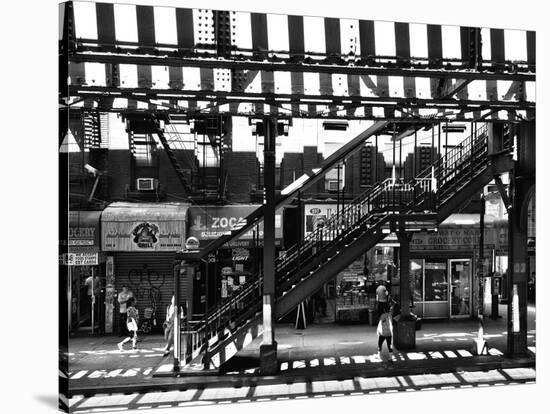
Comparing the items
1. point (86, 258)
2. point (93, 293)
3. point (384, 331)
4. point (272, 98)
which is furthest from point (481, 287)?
point (86, 258)

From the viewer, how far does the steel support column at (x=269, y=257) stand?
30.0ft

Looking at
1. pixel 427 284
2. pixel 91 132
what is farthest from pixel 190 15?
pixel 427 284

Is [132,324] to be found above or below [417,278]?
below

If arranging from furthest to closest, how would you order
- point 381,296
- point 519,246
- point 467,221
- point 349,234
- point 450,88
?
point 467,221 < point 381,296 < point 349,234 < point 519,246 < point 450,88

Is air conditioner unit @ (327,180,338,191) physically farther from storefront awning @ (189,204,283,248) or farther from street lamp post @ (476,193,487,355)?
street lamp post @ (476,193,487,355)

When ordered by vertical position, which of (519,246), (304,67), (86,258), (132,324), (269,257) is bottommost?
(132,324)

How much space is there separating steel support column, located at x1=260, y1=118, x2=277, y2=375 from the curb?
1.23 feet

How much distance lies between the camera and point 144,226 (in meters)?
10.8

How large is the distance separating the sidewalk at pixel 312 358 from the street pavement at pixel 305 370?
2 cm

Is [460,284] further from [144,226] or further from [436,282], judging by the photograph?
[144,226]

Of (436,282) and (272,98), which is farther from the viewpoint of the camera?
(436,282)

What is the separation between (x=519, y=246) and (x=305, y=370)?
5.40 m

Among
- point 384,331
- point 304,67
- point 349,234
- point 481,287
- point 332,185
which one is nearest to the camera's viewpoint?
point 304,67

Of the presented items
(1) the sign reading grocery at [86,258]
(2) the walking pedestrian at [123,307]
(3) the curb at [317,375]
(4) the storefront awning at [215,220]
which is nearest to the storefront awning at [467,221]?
(3) the curb at [317,375]
